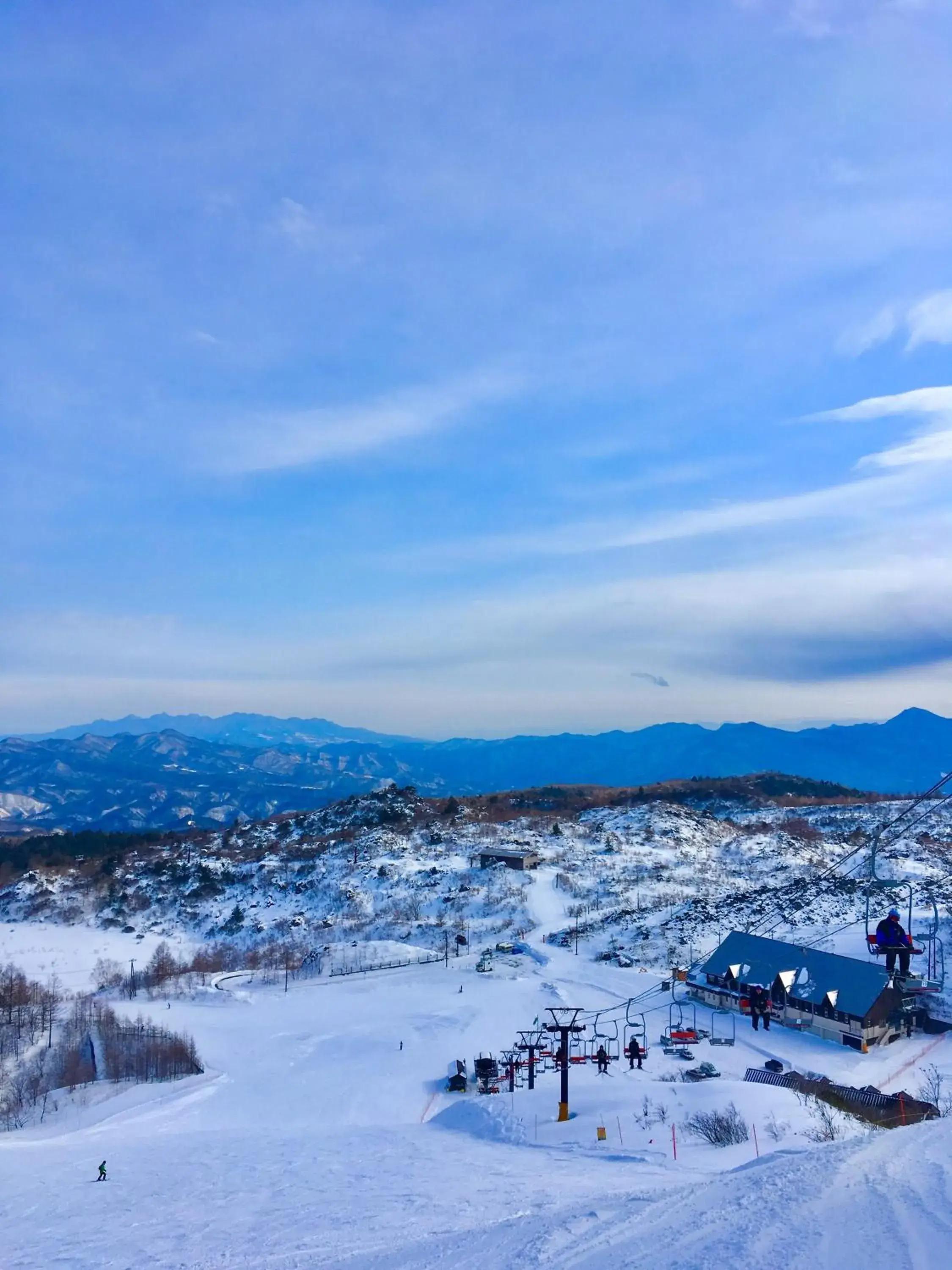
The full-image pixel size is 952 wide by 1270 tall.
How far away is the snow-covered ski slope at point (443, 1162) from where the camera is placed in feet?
42.8

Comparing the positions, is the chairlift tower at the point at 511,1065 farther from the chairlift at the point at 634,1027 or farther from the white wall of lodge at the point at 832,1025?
the white wall of lodge at the point at 832,1025

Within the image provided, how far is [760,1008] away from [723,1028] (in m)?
2.23

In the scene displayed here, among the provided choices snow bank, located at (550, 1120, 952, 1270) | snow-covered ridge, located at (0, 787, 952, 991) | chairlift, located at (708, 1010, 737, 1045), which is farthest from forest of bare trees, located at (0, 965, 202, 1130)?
snow bank, located at (550, 1120, 952, 1270)

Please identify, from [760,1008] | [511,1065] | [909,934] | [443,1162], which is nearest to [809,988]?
[760,1008]

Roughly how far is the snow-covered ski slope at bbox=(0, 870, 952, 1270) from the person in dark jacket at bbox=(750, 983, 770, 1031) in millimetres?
812

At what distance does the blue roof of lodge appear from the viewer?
A: 111 ft

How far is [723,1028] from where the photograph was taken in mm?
35938

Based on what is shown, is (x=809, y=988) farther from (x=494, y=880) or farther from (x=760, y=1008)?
(x=494, y=880)

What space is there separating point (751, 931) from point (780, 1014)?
11.8m

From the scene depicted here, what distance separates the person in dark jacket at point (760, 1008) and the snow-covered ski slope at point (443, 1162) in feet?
2.66

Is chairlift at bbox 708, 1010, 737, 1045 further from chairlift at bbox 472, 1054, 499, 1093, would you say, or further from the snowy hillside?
chairlift at bbox 472, 1054, 499, 1093

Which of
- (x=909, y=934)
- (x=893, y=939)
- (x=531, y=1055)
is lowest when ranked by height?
(x=531, y=1055)

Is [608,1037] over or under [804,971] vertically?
under

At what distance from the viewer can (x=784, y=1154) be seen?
703 inches
